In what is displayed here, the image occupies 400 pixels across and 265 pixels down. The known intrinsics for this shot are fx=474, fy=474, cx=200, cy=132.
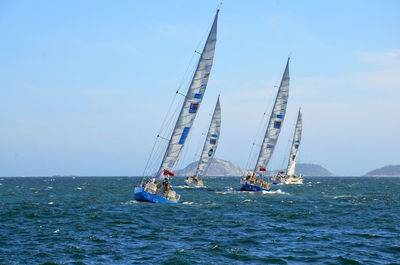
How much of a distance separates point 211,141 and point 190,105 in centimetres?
4183

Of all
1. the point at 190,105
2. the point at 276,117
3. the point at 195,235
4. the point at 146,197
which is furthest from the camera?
the point at 276,117

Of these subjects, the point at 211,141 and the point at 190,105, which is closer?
the point at 190,105

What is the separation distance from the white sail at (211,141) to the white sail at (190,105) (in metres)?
40.4

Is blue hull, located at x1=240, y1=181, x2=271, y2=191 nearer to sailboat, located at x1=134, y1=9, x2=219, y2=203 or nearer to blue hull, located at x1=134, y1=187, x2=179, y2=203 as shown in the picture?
sailboat, located at x1=134, y1=9, x2=219, y2=203

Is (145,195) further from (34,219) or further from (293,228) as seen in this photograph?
(293,228)

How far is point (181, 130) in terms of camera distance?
1686 inches

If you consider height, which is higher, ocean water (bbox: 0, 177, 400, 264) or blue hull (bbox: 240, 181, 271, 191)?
blue hull (bbox: 240, 181, 271, 191)

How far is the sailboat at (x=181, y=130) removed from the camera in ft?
140

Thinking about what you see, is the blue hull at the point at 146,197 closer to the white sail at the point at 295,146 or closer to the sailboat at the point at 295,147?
the sailboat at the point at 295,147

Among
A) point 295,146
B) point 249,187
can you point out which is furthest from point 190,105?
point 295,146

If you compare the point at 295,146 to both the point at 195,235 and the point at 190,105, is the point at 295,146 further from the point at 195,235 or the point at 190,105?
the point at 195,235

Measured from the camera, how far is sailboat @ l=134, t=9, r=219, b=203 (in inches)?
1678

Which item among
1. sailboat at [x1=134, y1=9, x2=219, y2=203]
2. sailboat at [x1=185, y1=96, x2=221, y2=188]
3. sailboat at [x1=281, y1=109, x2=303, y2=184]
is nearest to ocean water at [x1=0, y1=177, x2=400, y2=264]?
sailboat at [x1=134, y1=9, x2=219, y2=203]

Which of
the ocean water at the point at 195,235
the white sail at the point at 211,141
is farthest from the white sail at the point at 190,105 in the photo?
the white sail at the point at 211,141
